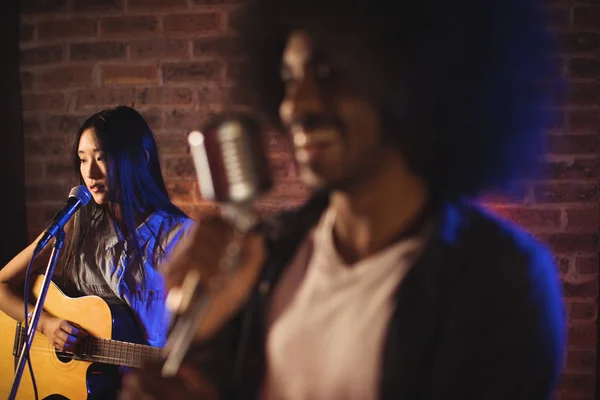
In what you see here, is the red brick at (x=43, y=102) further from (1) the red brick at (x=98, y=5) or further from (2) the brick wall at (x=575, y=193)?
(2) the brick wall at (x=575, y=193)

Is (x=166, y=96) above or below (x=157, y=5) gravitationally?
below

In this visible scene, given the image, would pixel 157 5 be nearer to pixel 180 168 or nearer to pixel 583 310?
pixel 180 168

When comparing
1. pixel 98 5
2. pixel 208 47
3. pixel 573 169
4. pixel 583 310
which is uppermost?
pixel 98 5

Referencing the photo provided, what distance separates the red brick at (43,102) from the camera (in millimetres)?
2445

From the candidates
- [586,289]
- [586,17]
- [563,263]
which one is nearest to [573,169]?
[563,263]

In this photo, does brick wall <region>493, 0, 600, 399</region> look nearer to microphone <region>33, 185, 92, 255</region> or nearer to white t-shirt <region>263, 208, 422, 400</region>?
white t-shirt <region>263, 208, 422, 400</region>

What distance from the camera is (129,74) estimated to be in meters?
2.35

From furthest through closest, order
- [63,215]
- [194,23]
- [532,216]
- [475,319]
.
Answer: [194,23] < [532,216] < [63,215] < [475,319]

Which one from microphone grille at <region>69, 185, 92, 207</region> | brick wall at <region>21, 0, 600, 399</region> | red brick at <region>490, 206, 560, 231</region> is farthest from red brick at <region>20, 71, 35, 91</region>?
red brick at <region>490, 206, 560, 231</region>

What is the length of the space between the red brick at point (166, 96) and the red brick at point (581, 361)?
1.99 metres

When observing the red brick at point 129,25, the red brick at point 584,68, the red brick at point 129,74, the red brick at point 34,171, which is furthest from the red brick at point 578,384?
the red brick at point 34,171

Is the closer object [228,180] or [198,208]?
[228,180]

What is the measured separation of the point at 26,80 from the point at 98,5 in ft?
1.75

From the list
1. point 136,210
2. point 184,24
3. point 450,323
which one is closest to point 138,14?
point 184,24
